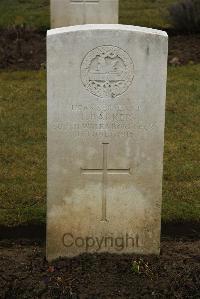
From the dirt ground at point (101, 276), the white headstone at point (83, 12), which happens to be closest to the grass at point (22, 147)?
the dirt ground at point (101, 276)

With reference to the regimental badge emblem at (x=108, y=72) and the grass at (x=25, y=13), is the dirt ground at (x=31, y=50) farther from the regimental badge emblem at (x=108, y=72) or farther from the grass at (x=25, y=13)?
the regimental badge emblem at (x=108, y=72)

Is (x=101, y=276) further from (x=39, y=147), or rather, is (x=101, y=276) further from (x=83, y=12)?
(x=83, y=12)

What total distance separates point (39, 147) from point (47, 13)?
22.8 feet

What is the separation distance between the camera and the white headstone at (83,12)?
Answer: 1074 centimetres

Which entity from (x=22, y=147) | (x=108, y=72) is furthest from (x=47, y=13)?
(x=108, y=72)

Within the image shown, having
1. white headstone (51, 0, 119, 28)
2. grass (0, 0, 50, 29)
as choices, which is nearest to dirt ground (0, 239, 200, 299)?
white headstone (51, 0, 119, 28)

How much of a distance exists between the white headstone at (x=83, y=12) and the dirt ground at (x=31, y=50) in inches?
22.7

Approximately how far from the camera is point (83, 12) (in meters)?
10.9

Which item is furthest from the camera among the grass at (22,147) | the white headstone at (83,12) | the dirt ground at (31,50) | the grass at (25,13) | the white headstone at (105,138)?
the grass at (25,13)

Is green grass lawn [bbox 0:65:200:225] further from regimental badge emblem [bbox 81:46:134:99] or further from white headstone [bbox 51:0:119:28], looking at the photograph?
regimental badge emblem [bbox 81:46:134:99]

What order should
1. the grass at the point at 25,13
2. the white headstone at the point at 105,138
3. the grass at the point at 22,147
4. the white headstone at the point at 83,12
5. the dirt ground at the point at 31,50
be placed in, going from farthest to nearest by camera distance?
the grass at the point at 25,13 → the white headstone at the point at 83,12 → the dirt ground at the point at 31,50 → the grass at the point at 22,147 → the white headstone at the point at 105,138

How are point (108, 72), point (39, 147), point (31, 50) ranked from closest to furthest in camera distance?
Answer: point (108, 72), point (39, 147), point (31, 50)

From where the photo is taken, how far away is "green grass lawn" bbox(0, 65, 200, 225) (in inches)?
225

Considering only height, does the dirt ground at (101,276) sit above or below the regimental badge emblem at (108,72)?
below
